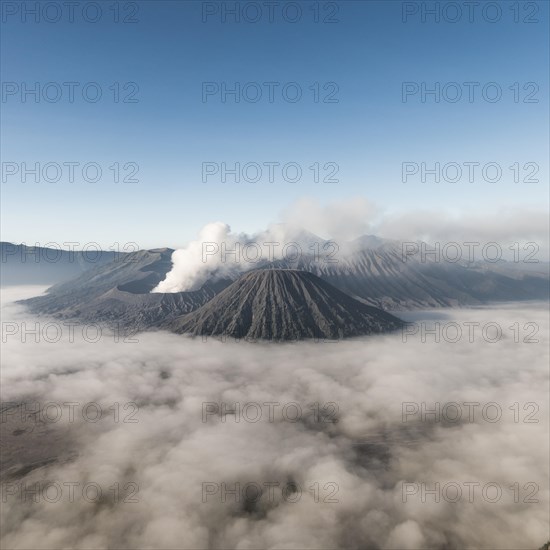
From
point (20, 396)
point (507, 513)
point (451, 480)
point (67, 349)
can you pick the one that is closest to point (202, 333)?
point (67, 349)

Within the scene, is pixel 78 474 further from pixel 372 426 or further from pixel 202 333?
pixel 202 333

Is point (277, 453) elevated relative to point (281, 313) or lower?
lower

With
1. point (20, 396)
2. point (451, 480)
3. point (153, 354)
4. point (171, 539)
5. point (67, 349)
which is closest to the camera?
point (171, 539)

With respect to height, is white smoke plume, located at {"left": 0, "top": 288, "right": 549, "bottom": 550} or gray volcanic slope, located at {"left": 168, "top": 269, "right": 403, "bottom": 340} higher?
gray volcanic slope, located at {"left": 168, "top": 269, "right": 403, "bottom": 340}

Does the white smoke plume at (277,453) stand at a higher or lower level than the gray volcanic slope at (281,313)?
lower

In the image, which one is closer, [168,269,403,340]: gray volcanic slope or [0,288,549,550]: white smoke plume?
[0,288,549,550]: white smoke plume
